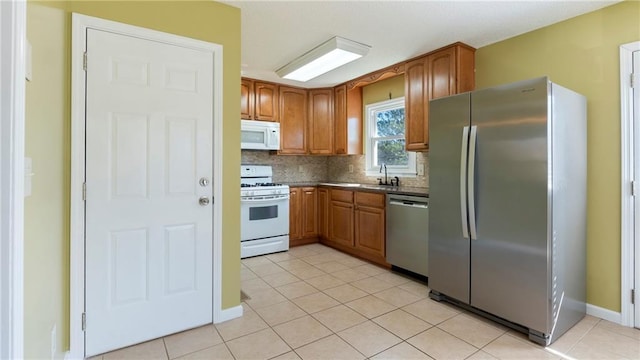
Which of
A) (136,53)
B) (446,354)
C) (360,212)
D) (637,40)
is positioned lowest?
(446,354)

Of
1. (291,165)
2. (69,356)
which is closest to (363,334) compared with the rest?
(69,356)

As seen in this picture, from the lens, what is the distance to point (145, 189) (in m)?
2.09

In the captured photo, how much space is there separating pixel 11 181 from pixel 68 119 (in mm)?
1137

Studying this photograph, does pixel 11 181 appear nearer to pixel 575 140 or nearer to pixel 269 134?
pixel 575 140

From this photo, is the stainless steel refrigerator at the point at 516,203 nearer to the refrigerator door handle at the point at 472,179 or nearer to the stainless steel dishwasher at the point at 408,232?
the refrigerator door handle at the point at 472,179

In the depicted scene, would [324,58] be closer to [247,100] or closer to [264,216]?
[247,100]

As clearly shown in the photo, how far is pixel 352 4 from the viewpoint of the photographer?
237 cm

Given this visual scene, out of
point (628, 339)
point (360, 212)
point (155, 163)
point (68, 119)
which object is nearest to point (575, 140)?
point (628, 339)

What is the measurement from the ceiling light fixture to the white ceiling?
0.22 ft

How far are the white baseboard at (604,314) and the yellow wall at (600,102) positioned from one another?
0.03 meters

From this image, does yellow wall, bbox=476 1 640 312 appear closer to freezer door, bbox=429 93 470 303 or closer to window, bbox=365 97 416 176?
freezer door, bbox=429 93 470 303

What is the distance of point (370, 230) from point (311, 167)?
191 centimetres

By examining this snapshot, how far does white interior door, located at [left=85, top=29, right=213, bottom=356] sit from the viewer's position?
1.95 m

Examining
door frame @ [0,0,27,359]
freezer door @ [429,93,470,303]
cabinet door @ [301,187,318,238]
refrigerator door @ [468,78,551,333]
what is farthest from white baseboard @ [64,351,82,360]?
cabinet door @ [301,187,318,238]
